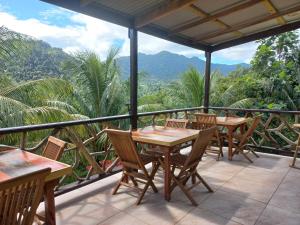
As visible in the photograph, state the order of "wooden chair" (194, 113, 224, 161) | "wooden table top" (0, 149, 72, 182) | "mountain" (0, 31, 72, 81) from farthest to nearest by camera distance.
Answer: "mountain" (0, 31, 72, 81) → "wooden chair" (194, 113, 224, 161) → "wooden table top" (0, 149, 72, 182)

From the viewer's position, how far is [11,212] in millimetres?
1431

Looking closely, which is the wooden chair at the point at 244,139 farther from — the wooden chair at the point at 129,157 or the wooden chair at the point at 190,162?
the wooden chair at the point at 129,157

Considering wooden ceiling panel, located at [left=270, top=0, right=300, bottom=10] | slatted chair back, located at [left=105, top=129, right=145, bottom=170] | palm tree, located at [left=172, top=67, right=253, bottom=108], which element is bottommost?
slatted chair back, located at [left=105, top=129, right=145, bottom=170]

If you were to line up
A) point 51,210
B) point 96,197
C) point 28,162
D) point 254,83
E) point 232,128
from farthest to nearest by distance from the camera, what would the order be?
point 254,83, point 232,128, point 96,197, point 28,162, point 51,210

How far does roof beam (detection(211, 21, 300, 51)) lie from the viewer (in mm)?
5017

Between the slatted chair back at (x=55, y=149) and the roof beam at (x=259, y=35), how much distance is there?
483cm

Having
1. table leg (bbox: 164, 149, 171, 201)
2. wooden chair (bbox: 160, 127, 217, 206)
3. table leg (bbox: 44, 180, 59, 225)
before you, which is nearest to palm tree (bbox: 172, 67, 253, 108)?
wooden chair (bbox: 160, 127, 217, 206)

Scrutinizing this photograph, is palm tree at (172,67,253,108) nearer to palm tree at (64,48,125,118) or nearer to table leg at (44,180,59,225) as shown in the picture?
palm tree at (64,48,125,118)

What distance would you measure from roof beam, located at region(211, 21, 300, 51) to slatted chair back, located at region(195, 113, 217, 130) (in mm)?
1908

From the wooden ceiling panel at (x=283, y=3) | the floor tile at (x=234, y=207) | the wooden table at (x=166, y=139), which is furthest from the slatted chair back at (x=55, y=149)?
the wooden ceiling panel at (x=283, y=3)

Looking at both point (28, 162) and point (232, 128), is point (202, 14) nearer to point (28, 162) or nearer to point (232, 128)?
point (232, 128)

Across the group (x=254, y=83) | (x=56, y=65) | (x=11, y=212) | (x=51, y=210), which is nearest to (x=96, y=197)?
(x=51, y=210)

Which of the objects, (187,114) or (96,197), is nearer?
(96,197)

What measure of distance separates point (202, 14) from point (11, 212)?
3.88 metres
